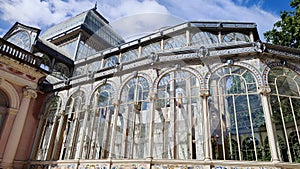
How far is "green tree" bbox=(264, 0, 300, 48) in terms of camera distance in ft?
45.4

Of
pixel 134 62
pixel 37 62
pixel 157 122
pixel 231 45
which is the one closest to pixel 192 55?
pixel 231 45

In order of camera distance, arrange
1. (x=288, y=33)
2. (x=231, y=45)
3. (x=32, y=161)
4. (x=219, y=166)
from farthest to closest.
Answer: (x=288, y=33)
(x=32, y=161)
(x=231, y=45)
(x=219, y=166)

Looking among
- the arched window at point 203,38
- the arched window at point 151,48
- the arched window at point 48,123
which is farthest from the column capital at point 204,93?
the arched window at point 48,123

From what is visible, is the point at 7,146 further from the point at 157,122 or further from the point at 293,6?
the point at 293,6

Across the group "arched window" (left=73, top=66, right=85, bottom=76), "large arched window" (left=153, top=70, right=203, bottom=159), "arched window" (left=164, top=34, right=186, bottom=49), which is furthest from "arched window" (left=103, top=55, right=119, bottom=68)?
"large arched window" (left=153, top=70, right=203, bottom=159)

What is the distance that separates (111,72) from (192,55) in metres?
4.28

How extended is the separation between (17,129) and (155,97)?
25.9 feet

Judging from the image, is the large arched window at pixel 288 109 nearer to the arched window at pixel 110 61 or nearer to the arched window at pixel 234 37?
the arched window at pixel 234 37

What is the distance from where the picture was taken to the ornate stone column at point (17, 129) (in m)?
10.8

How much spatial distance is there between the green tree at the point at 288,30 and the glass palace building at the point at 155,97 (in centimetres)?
365

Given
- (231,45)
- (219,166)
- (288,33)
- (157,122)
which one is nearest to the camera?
(219,166)

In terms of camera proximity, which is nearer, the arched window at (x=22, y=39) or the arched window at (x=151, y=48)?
the arched window at (x=151, y=48)

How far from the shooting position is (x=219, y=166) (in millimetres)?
7141

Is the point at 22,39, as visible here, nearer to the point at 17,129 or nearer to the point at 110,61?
the point at 110,61
